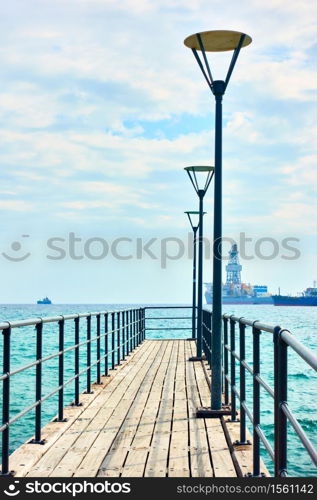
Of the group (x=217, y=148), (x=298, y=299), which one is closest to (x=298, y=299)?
(x=298, y=299)

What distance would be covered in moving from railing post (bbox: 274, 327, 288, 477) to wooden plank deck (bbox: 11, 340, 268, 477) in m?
1.41

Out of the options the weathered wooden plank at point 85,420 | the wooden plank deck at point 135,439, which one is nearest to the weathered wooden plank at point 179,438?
the wooden plank deck at point 135,439

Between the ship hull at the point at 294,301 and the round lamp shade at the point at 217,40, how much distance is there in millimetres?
168117

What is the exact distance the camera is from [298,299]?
6875 inches

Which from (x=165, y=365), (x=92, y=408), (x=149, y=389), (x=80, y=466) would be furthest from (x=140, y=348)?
(x=80, y=466)

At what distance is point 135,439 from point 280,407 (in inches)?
123

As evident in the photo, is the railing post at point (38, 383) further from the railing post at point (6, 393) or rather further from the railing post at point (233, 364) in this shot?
the railing post at point (233, 364)

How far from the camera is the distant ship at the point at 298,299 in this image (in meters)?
174

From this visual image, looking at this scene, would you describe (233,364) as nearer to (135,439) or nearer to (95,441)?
(135,439)

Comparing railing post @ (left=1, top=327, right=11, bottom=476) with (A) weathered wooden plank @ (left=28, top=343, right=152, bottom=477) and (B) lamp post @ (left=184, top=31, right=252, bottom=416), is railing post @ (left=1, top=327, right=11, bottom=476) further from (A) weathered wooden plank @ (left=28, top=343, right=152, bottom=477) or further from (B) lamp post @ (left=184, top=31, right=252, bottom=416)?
→ (B) lamp post @ (left=184, top=31, right=252, bottom=416)

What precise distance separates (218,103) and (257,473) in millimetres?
4764

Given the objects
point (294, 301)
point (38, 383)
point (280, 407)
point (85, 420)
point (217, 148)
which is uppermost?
point (217, 148)
